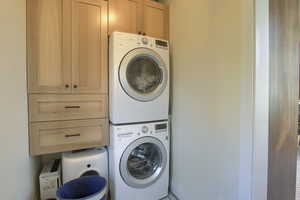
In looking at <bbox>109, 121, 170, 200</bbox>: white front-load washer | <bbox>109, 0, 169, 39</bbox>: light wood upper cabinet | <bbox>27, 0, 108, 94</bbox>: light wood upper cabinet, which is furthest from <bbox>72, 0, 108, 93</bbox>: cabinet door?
<bbox>109, 121, 170, 200</bbox>: white front-load washer

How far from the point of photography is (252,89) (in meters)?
0.98

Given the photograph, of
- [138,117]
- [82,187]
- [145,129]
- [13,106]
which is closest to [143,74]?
[138,117]

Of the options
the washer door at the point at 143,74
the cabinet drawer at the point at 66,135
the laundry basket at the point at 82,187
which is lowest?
the laundry basket at the point at 82,187

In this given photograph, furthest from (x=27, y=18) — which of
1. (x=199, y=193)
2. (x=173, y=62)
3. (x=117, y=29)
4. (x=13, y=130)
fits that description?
(x=199, y=193)

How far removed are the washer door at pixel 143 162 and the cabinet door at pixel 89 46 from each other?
69 cm

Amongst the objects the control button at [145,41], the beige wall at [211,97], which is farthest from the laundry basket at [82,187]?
the control button at [145,41]

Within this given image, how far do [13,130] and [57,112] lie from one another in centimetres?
38

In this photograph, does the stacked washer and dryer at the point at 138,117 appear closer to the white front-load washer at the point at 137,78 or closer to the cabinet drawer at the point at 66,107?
the white front-load washer at the point at 137,78

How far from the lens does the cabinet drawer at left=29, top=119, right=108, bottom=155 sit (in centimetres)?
141

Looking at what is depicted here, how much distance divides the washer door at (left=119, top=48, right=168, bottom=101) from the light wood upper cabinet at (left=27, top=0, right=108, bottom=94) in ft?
0.79

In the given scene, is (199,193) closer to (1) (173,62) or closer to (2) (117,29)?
(1) (173,62)

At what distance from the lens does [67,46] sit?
4.88 feet

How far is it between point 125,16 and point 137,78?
0.67 meters

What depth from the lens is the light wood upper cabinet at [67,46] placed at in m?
1.38
